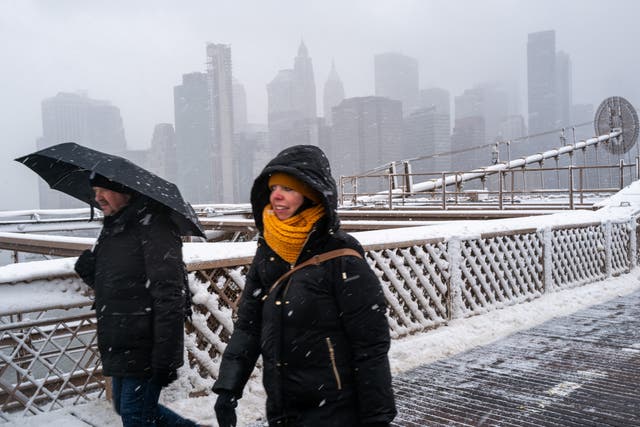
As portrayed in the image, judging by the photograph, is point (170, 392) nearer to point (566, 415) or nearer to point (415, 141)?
point (566, 415)

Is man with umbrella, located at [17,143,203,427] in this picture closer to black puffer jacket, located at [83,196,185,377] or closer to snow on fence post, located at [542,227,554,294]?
black puffer jacket, located at [83,196,185,377]

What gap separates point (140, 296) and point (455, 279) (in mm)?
4498

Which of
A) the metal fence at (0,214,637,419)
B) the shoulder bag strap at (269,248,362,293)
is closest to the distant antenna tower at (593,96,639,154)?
the metal fence at (0,214,637,419)

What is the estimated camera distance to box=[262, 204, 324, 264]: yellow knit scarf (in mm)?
2332

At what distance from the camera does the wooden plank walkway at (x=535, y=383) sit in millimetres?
3898

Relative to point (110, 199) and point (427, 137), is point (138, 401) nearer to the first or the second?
point (110, 199)

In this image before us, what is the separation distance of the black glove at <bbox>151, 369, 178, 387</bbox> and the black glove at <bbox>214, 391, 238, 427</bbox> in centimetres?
44

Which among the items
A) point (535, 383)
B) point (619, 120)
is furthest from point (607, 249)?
point (619, 120)

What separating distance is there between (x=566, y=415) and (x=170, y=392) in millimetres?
2741

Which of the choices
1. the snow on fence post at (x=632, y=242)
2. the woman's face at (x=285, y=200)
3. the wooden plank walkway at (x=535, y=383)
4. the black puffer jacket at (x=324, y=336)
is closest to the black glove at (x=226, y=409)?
the black puffer jacket at (x=324, y=336)

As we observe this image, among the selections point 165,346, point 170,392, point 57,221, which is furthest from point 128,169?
point 57,221

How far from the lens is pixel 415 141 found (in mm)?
157000

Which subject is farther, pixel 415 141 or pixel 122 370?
pixel 415 141

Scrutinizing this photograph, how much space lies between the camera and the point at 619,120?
3119 centimetres
